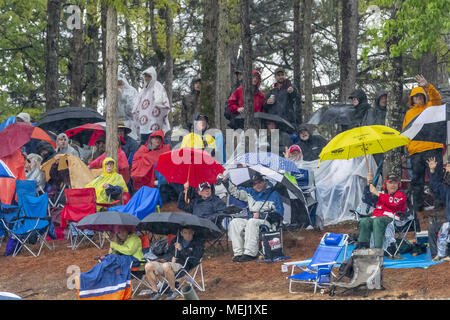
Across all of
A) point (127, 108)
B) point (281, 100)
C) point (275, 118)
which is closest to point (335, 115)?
point (281, 100)

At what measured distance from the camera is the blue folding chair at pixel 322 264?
8398mm

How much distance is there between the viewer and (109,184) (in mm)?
11828

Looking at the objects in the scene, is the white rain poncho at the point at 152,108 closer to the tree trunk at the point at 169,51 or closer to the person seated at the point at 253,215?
the person seated at the point at 253,215

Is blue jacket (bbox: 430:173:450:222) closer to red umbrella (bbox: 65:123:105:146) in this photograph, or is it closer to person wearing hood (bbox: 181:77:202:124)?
red umbrella (bbox: 65:123:105:146)

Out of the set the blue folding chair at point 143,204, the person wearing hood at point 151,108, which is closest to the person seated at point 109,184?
the blue folding chair at point 143,204

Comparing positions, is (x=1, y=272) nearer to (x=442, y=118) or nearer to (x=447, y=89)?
(x=442, y=118)

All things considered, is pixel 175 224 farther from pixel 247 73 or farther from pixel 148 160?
pixel 247 73

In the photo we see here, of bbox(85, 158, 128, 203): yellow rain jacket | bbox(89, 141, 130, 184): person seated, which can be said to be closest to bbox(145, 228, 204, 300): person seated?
bbox(85, 158, 128, 203): yellow rain jacket

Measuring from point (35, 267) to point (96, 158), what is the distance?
3369mm

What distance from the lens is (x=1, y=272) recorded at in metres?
10.7

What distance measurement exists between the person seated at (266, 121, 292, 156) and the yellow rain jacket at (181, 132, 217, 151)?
1.10 m

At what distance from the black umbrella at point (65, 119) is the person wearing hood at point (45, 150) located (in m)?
0.75

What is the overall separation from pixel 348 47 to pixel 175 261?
986 cm

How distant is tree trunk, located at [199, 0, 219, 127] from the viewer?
1603 cm
